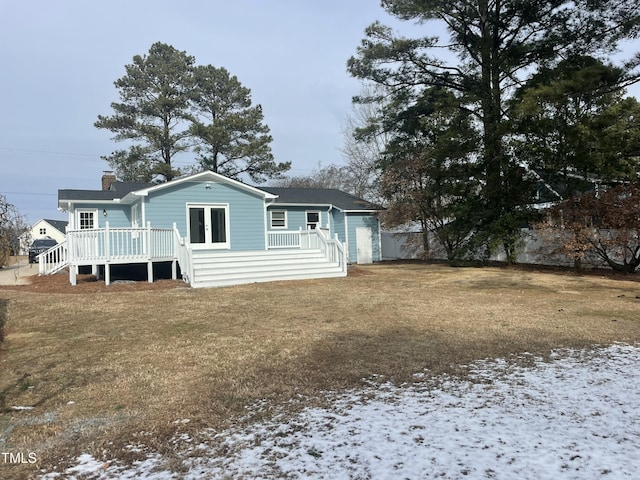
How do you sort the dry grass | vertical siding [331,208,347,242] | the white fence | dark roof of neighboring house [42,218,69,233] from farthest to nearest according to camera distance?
dark roof of neighboring house [42,218,69,233] < vertical siding [331,208,347,242] < the white fence < the dry grass

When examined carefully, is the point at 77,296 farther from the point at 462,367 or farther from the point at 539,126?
the point at 539,126

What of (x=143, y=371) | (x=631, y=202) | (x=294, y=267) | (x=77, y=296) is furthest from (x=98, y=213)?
(x=631, y=202)

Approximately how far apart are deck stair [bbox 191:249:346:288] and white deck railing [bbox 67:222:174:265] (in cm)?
132

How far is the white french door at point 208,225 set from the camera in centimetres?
1561

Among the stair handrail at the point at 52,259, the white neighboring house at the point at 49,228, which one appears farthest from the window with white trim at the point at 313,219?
the white neighboring house at the point at 49,228

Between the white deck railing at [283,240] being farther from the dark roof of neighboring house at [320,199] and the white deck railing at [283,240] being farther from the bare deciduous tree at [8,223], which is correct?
the bare deciduous tree at [8,223]

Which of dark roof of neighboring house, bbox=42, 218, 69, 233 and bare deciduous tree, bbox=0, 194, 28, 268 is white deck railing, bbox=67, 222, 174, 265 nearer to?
bare deciduous tree, bbox=0, 194, 28, 268

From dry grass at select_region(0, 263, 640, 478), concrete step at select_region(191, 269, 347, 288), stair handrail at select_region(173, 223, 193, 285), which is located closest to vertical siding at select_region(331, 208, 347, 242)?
concrete step at select_region(191, 269, 347, 288)

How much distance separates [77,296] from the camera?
10219mm

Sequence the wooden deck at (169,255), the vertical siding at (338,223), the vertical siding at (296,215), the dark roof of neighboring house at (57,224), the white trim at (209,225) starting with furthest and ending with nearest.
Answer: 1. the dark roof of neighboring house at (57,224)
2. the vertical siding at (338,223)
3. the vertical siding at (296,215)
4. the white trim at (209,225)
5. the wooden deck at (169,255)

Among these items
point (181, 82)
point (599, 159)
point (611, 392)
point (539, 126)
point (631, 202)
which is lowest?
point (611, 392)

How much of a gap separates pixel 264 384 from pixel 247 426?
910 mm

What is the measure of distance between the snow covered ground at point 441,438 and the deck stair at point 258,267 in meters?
8.62

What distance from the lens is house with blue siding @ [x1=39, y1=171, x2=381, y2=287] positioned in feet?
40.5
